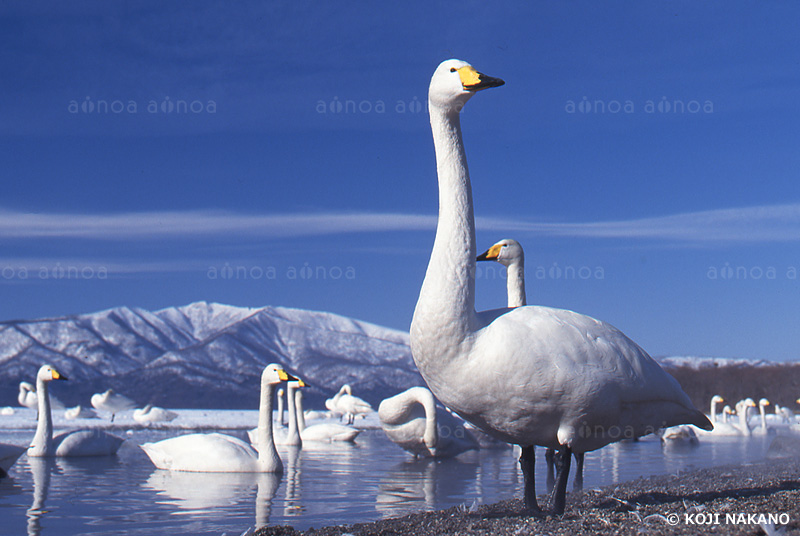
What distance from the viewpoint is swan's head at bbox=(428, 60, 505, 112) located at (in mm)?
5820

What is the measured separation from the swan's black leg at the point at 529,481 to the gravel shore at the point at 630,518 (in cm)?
11

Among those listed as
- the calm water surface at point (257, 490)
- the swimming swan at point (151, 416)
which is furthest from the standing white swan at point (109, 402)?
the calm water surface at point (257, 490)

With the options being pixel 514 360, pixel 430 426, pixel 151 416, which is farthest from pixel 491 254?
pixel 151 416

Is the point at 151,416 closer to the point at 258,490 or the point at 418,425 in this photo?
the point at 418,425

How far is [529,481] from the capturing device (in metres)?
6.21

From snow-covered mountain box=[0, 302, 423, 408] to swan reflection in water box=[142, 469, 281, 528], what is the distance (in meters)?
110

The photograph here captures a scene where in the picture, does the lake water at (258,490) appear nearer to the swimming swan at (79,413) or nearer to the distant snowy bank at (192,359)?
the swimming swan at (79,413)

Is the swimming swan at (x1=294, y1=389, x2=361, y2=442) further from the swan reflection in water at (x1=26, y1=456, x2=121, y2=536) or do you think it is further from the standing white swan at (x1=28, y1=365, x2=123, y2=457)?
the swan reflection in water at (x1=26, y1=456, x2=121, y2=536)

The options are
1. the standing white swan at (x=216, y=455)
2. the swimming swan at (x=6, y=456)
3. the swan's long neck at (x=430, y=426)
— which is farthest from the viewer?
the swan's long neck at (x=430, y=426)

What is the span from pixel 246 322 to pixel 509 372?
193813 mm

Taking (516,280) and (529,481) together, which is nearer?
(529,481)

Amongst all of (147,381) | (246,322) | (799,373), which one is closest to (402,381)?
(147,381)

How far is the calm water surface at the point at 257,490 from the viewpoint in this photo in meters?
7.47

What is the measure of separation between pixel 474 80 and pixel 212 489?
6570mm
